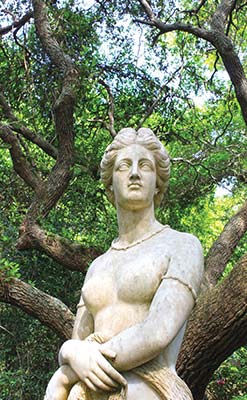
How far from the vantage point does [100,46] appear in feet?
29.1

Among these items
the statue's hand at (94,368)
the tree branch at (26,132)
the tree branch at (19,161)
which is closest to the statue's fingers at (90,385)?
the statue's hand at (94,368)

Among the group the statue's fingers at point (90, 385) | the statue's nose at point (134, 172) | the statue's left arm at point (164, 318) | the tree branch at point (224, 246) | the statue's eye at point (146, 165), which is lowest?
the statue's fingers at point (90, 385)

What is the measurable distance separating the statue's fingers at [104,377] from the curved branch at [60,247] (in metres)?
4.43

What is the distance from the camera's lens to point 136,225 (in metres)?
3.01

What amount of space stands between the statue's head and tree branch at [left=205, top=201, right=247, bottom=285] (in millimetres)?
3578

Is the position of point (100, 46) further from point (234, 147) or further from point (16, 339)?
point (16, 339)

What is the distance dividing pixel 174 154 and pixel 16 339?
3470mm

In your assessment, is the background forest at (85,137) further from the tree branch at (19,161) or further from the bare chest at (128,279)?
the bare chest at (128,279)

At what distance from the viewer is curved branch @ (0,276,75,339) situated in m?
5.71

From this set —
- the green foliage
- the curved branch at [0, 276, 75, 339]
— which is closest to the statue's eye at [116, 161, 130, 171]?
the curved branch at [0, 276, 75, 339]

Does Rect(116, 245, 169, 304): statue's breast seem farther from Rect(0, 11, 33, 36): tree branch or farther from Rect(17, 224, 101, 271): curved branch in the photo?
Rect(0, 11, 33, 36): tree branch

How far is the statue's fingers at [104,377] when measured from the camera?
2.41 metres

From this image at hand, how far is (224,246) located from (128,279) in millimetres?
4258

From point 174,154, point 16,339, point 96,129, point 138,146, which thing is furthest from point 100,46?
point 138,146
